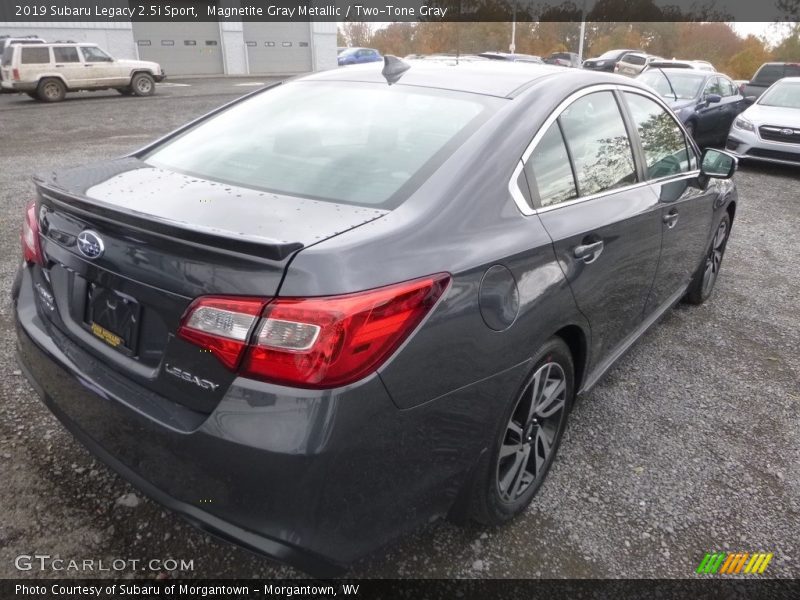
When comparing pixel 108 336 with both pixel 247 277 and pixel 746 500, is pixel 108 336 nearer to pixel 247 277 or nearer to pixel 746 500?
pixel 247 277

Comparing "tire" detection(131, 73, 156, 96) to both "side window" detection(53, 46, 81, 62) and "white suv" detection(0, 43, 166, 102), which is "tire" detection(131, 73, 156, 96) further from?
"side window" detection(53, 46, 81, 62)

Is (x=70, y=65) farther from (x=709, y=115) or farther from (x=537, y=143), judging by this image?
(x=537, y=143)

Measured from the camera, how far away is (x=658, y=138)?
334 cm

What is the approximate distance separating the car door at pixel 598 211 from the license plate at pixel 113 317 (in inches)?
54.4

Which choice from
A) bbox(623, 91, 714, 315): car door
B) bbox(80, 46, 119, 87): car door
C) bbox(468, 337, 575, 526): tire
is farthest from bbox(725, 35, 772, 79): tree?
bbox(468, 337, 575, 526): tire

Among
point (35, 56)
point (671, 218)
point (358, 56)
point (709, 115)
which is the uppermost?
point (35, 56)

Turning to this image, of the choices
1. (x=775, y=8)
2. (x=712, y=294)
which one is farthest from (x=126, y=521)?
(x=775, y=8)

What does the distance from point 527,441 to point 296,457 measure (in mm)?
1146

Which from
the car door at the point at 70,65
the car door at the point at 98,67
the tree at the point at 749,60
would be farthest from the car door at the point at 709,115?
the tree at the point at 749,60

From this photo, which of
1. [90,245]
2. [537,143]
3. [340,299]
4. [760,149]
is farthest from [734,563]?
[760,149]

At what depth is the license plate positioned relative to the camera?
69.4 inches

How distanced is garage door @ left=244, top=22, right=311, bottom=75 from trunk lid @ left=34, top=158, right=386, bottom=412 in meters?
37.0

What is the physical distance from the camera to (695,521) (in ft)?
8.13

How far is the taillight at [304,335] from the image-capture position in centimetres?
152
